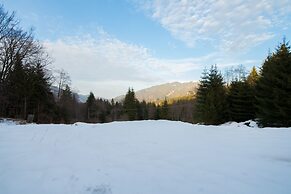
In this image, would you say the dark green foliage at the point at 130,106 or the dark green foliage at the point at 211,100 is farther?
the dark green foliage at the point at 130,106

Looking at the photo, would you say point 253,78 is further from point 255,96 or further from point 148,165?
point 148,165

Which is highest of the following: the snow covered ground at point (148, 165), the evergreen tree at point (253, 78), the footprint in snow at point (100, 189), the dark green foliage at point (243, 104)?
the evergreen tree at point (253, 78)

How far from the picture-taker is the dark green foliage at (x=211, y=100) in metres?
31.7

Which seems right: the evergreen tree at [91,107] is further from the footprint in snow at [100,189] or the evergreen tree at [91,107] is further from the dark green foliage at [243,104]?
the footprint in snow at [100,189]

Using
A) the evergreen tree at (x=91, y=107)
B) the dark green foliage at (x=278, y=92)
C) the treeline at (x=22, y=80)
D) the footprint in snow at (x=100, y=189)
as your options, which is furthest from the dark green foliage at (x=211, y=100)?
the evergreen tree at (x=91, y=107)

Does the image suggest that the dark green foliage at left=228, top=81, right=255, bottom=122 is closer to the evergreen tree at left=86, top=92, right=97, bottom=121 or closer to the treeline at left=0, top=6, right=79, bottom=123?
the treeline at left=0, top=6, right=79, bottom=123

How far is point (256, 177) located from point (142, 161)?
2.15 m

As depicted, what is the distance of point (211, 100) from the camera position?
31.8m

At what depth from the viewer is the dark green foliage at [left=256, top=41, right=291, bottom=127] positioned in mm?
20703

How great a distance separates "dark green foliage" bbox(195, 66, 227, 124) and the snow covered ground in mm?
24426

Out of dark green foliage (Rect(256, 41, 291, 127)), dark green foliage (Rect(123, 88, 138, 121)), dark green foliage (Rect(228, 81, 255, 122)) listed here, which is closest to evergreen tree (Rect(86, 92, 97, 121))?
dark green foliage (Rect(123, 88, 138, 121))

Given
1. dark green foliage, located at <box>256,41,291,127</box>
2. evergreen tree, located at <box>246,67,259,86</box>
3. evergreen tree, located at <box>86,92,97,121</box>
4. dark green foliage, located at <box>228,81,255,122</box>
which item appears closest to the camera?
dark green foliage, located at <box>256,41,291,127</box>

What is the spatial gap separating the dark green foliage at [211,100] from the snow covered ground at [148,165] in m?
24.4

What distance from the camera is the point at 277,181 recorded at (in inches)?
156
